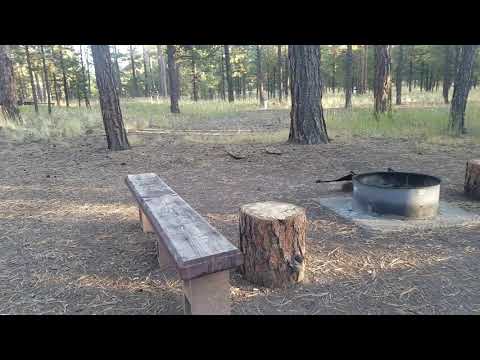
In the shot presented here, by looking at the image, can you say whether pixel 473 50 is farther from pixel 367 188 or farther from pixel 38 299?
pixel 38 299

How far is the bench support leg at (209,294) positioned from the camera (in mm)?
2135

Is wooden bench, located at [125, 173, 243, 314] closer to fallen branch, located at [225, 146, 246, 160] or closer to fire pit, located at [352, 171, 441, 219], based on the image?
fire pit, located at [352, 171, 441, 219]

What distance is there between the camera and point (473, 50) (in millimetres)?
8664

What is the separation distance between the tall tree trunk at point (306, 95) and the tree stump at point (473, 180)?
13.0 feet

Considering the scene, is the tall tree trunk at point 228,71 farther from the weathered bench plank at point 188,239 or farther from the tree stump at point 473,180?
the weathered bench plank at point 188,239

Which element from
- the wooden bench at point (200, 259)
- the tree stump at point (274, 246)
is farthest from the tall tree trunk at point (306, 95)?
the wooden bench at point (200, 259)

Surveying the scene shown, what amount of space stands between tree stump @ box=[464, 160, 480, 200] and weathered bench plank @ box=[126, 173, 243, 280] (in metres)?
3.84

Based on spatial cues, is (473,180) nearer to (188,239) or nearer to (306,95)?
(188,239)

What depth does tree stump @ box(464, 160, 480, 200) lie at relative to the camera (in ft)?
14.9

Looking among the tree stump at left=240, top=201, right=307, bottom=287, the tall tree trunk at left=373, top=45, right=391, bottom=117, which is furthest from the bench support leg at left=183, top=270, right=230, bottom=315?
the tall tree trunk at left=373, top=45, right=391, bottom=117

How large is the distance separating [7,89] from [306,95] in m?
10.8

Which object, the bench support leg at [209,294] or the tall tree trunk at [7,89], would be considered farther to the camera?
the tall tree trunk at [7,89]

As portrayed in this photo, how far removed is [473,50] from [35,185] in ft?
33.1

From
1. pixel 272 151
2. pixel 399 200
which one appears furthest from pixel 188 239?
pixel 272 151
